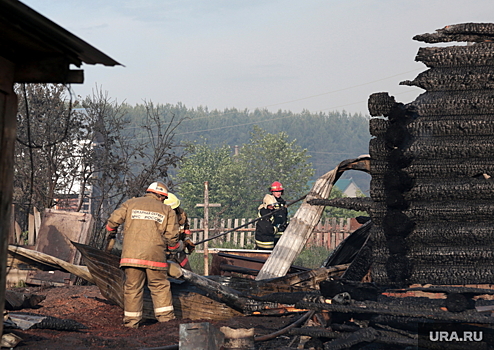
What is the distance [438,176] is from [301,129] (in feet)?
439

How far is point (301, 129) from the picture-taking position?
138875mm

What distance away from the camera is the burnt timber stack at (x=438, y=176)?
19.5ft

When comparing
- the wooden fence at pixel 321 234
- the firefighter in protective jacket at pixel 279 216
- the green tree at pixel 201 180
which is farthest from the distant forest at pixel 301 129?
the firefighter in protective jacket at pixel 279 216

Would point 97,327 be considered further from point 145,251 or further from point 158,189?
point 158,189

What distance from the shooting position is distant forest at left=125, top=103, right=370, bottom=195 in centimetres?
13012

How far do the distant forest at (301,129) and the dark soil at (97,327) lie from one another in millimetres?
113760

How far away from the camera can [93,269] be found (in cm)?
764

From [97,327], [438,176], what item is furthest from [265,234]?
[438,176]

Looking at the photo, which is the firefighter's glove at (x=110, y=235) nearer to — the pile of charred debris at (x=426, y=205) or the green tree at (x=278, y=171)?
the pile of charred debris at (x=426, y=205)

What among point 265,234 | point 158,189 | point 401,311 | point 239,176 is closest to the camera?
point 401,311

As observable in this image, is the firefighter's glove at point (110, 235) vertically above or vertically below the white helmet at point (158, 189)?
below

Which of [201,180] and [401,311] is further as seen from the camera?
[201,180]

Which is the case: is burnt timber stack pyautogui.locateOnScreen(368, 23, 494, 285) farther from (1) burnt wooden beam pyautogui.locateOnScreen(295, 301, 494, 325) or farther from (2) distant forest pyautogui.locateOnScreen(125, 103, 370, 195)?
(2) distant forest pyautogui.locateOnScreen(125, 103, 370, 195)

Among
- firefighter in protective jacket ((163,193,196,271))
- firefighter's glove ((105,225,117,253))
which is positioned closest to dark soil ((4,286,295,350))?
firefighter's glove ((105,225,117,253))
